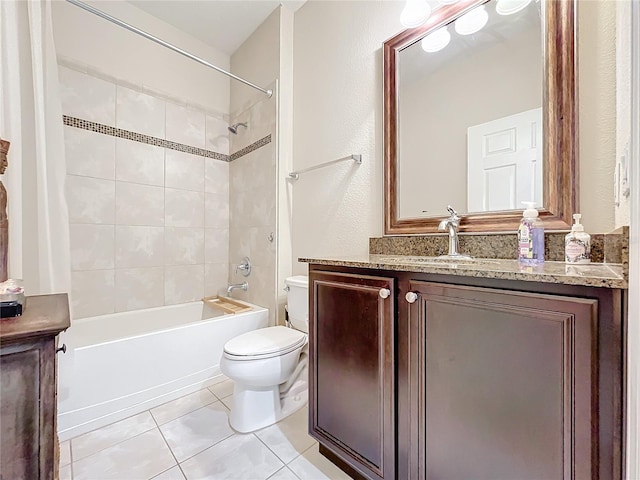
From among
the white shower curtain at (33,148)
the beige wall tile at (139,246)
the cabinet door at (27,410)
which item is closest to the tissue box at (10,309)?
the cabinet door at (27,410)

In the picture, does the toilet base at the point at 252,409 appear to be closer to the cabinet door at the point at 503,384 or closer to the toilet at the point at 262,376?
the toilet at the point at 262,376

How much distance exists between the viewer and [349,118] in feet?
5.67

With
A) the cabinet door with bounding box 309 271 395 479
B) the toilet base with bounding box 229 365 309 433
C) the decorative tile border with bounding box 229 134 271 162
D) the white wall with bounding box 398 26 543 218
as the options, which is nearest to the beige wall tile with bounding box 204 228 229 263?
the decorative tile border with bounding box 229 134 271 162

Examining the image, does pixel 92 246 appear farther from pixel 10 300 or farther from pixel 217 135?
pixel 10 300

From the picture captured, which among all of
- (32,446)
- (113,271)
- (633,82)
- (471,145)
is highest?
(471,145)

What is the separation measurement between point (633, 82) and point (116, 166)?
8.60ft

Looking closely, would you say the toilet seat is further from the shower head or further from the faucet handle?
the shower head

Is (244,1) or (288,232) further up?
(244,1)

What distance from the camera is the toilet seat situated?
1.37 meters

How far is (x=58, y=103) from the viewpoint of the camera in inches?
50.5

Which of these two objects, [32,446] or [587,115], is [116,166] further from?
[587,115]

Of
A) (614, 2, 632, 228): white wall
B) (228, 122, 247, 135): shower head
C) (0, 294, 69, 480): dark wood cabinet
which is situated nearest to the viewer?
(0, 294, 69, 480): dark wood cabinet

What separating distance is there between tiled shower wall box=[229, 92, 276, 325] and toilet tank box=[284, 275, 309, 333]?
0.31 metres

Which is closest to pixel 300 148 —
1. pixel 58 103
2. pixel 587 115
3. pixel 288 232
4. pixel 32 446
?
pixel 288 232
